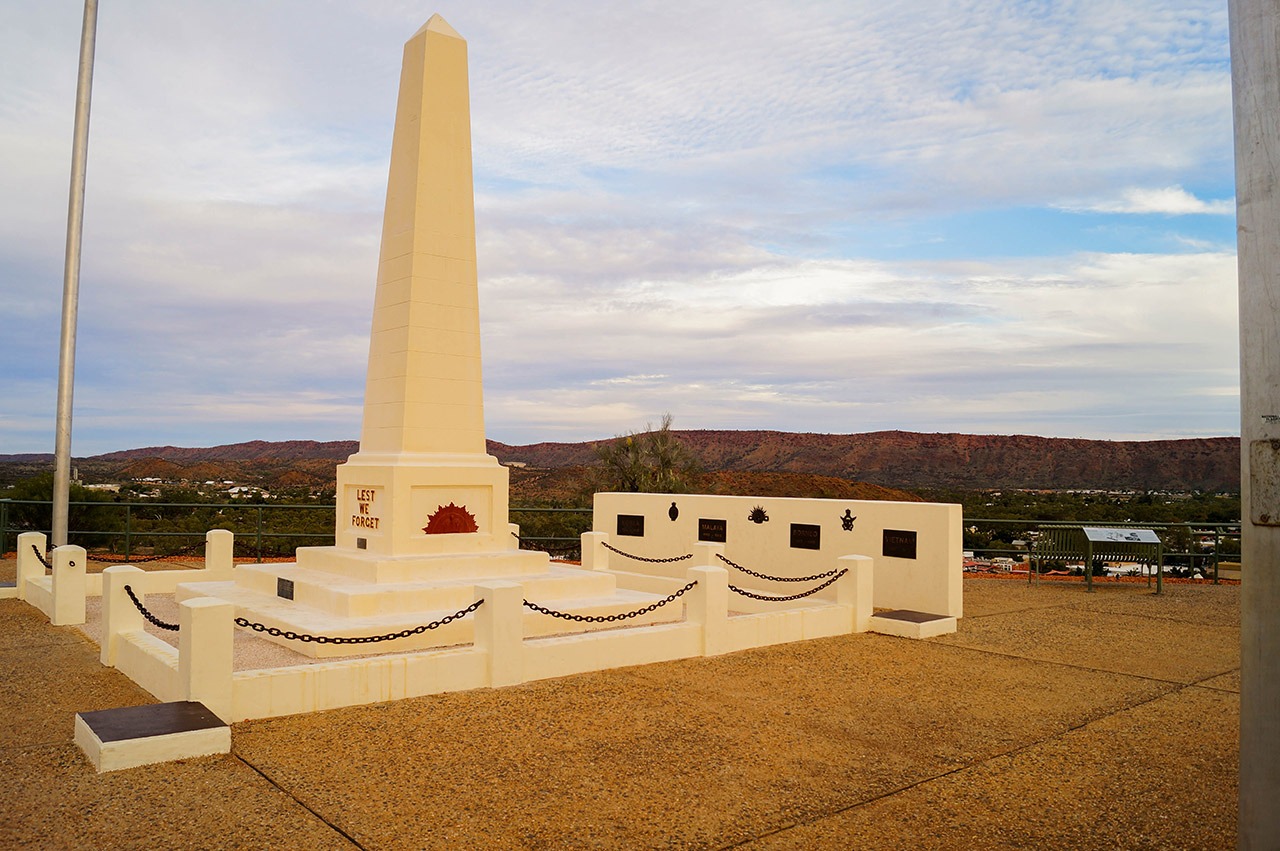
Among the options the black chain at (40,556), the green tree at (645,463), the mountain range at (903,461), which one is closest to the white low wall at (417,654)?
the black chain at (40,556)

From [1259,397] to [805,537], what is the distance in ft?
32.3

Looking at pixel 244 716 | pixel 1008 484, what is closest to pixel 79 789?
pixel 244 716

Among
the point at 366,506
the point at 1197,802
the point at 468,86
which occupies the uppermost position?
the point at 468,86

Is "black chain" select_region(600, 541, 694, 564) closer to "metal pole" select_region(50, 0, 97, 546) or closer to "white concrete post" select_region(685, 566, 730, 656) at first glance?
"white concrete post" select_region(685, 566, 730, 656)

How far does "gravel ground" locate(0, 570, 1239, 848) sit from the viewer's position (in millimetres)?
4516

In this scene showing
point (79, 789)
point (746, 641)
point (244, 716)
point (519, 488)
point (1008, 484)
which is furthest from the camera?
point (1008, 484)

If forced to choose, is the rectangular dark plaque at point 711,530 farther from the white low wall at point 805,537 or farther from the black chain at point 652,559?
the black chain at point 652,559

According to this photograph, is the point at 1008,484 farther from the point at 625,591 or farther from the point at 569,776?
the point at 569,776

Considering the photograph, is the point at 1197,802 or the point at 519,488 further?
the point at 519,488

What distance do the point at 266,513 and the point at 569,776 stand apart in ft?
78.2

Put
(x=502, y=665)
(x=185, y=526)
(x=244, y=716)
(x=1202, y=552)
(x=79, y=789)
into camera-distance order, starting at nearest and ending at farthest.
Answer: (x=79, y=789) → (x=244, y=716) → (x=502, y=665) → (x=1202, y=552) → (x=185, y=526)

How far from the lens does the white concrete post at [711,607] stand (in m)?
8.88

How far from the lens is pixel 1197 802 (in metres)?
5.07

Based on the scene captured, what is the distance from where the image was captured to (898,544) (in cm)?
1156
